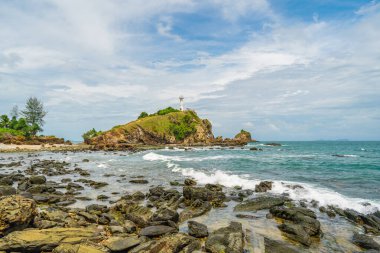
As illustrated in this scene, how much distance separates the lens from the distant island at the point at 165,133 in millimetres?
111812

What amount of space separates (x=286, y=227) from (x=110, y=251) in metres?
7.11

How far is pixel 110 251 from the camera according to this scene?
8930mm

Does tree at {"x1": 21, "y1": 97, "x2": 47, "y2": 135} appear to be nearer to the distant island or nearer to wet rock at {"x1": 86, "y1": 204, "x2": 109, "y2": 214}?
the distant island

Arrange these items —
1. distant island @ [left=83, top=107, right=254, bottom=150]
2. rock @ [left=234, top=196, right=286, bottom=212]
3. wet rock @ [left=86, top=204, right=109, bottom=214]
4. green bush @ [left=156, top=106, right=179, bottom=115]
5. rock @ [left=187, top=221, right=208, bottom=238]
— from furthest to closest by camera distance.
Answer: green bush @ [left=156, top=106, right=179, bottom=115] < distant island @ [left=83, top=107, right=254, bottom=150] < rock @ [left=234, top=196, right=286, bottom=212] < wet rock @ [left=86, top=204, right=109, bottom=214] < rock @ [left=187, top=221, right=208, bottom=238]

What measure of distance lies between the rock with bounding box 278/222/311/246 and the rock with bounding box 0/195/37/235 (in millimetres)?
10303

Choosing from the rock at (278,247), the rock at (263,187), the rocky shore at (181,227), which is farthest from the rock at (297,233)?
the rock at (263,187)

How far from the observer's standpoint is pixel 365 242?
10.0 m

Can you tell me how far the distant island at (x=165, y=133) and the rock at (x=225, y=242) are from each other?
99.1 meters

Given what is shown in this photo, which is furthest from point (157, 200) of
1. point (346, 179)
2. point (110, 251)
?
point (346, 179)

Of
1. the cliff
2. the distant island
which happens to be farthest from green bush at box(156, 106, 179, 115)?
the cliff

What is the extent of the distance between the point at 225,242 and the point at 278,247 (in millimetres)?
1896

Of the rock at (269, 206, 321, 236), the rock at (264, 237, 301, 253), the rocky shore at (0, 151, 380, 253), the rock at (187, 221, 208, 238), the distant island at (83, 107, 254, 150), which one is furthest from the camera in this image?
the distant island at (83, 107, 254, 150)

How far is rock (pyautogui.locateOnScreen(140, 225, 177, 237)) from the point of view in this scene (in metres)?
10.7

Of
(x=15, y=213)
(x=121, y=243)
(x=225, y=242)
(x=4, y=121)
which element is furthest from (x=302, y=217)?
(x=4, y=121)
